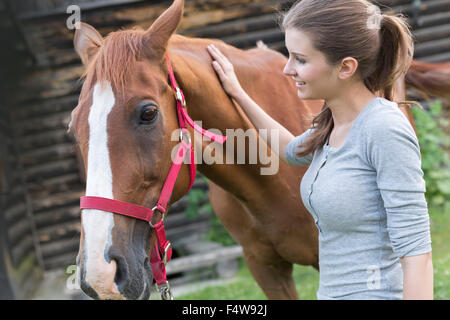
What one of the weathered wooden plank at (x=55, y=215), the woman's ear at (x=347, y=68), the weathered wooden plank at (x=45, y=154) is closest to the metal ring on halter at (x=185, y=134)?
the woman's ear at (x=347, y=68)

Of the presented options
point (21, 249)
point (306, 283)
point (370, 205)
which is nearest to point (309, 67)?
point (370, 205)

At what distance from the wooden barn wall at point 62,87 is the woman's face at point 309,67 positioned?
→ 4127mm

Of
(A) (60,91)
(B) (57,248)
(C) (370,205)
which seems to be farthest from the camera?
(B) (57,248)

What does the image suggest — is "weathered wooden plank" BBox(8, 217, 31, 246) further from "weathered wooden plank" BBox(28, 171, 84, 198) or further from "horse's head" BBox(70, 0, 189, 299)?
"horse's head" BBox(70, 0, 189, 299)

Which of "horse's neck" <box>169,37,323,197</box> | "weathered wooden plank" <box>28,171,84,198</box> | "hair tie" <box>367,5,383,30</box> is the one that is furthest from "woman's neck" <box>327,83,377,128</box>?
"weathered wooden plank" <box>28,171,84,198</box>

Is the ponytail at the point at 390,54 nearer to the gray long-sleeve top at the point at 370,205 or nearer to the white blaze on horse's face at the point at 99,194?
the gray long-sleeve top at the point at 370,205

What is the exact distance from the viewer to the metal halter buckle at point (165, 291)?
177 cm

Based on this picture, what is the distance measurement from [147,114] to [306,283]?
326cm

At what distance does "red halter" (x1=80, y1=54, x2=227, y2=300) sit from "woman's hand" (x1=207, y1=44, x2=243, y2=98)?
11.4 inches

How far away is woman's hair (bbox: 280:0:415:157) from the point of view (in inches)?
56.5

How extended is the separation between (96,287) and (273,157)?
1148mm

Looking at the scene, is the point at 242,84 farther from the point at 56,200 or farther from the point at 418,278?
the point at 56,200

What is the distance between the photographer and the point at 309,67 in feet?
4.84
